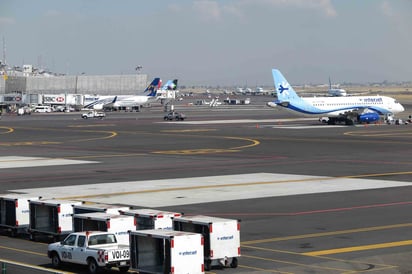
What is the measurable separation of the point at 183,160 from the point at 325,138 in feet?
118

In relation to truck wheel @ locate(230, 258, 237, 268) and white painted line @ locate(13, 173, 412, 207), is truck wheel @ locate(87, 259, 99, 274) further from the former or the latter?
white painted line @ locate(13, 173, 412, 207)

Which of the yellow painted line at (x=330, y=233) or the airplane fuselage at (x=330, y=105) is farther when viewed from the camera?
the airplane fuselage at (x=330, y=105)

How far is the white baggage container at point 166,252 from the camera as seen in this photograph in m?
32.0

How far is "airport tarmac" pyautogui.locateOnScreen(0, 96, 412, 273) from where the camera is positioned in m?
39.4

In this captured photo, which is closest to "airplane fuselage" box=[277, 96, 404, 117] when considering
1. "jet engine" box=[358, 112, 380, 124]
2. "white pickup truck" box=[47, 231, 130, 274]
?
"jet engine" box=[358, 112, 380, 124]

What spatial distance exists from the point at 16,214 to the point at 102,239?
10.5 meters

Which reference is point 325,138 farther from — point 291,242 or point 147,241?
point 147,241

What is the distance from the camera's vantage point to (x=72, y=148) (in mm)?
106875

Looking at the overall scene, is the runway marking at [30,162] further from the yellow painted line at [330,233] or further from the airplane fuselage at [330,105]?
Result: the airplane fuselage at [330,105]

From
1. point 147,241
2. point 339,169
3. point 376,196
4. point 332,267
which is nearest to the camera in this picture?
point 147,241

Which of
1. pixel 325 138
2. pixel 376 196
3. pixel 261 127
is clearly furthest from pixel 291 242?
pixel 261 127

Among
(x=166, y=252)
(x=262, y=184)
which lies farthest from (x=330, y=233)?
(x=262, y=184)

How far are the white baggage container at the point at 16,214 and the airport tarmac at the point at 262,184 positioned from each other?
2.63ft

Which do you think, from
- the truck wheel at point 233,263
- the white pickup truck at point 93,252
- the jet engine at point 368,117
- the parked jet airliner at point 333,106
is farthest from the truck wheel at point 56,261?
the jet engine at point 368,117
